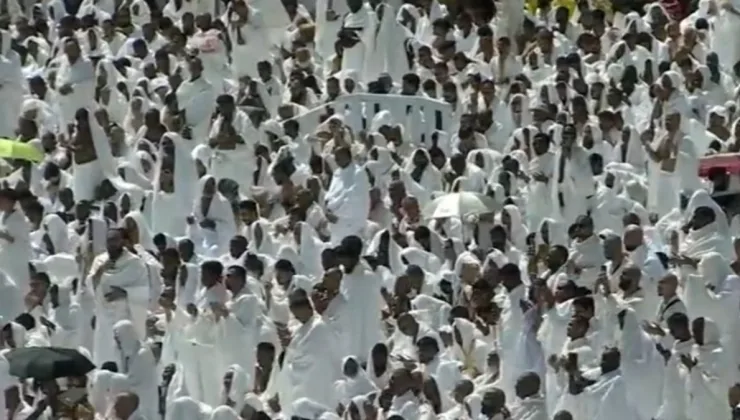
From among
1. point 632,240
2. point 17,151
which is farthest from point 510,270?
point 17,151

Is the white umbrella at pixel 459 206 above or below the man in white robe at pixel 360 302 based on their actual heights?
above

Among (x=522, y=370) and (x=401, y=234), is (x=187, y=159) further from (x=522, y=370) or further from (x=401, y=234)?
(x=522, y=370)

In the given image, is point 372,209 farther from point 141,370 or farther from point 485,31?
point 485,31

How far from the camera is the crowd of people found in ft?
54.0

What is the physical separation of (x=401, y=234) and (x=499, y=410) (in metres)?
4.24

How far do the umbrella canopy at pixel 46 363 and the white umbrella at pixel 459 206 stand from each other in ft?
14.3

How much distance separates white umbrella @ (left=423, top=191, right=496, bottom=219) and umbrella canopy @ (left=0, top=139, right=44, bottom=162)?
10.5 ft

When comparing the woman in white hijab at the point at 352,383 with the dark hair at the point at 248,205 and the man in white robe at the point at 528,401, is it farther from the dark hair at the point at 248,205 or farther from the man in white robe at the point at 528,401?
the dark hair at the point at 248,205

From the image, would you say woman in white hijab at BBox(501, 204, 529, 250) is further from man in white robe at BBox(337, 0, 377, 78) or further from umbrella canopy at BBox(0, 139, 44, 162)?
man in white robe at BBox(337, 0, 377, 78)

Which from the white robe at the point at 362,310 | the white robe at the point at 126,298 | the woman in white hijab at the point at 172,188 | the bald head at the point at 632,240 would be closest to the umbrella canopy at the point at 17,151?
the woman in white hijab at the point at 172,188

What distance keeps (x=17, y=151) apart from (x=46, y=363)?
492 centimetres

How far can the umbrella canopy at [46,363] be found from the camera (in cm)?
1545

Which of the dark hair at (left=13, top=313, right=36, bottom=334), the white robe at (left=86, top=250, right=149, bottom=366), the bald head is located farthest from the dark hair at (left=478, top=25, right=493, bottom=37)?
the dark hair at (left=13, top=313, right=36, bottom=334)

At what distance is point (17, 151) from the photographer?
2014cm
